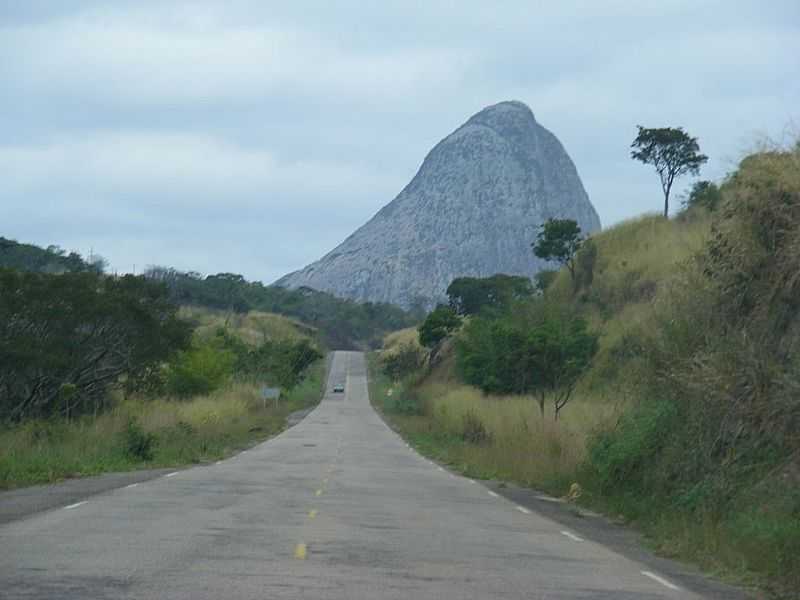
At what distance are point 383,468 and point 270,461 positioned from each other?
14.9ft

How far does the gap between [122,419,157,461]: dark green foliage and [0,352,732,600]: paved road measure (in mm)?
9827

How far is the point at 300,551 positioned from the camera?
610 inches

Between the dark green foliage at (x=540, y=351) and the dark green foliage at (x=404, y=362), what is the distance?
6749cm

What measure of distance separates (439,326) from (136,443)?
248 feet

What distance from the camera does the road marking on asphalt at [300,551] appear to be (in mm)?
14887

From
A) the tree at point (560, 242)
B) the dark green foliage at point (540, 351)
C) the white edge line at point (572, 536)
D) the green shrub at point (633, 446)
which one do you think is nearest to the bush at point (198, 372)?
the tree at point (560, 242)

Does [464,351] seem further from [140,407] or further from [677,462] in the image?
[677,462]

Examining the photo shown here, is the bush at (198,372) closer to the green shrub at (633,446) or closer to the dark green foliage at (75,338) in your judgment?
the dark green foliage at (75,338)

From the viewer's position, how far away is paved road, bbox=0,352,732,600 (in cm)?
1248

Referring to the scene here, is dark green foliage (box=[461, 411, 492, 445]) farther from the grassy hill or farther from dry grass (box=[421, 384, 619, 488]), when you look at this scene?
the grassy hill

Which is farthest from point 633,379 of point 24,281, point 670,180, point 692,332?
point 670,180

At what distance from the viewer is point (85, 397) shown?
50.6m

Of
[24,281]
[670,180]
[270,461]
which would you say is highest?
[670,180]

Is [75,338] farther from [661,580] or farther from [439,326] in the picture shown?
[439,326]
